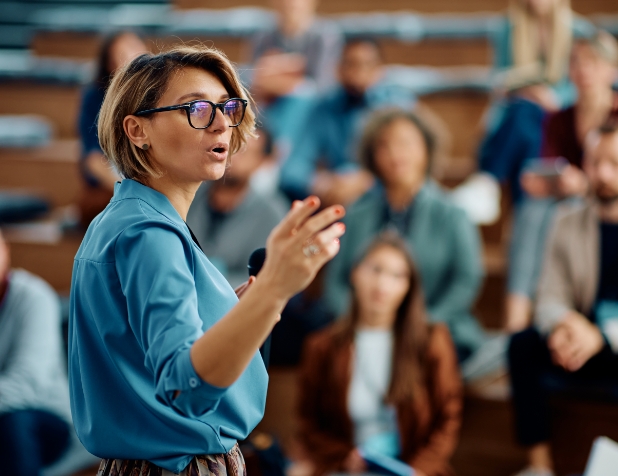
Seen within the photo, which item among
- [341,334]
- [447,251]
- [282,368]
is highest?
[447,251]

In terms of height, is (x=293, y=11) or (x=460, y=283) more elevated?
(x=293, y=11)

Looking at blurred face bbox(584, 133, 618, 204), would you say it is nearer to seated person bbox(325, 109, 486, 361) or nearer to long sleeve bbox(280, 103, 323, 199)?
seated person bbox(325, 109, 486, 361)

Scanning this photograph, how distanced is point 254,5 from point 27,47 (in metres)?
1.31

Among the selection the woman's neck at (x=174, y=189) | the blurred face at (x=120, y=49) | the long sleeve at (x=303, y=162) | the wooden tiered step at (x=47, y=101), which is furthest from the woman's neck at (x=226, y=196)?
the woman's neck at (x=174, y=189)

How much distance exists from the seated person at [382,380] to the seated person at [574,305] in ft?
0.57

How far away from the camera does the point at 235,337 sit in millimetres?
615

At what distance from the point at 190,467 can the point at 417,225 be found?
1528 millimetres

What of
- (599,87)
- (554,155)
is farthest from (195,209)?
(599,87)

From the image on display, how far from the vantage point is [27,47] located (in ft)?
13.8

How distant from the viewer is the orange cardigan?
1810 millimetres

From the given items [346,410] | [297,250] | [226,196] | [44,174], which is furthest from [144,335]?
[44,174]

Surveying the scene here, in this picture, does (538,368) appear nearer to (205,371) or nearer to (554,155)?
(554,155)

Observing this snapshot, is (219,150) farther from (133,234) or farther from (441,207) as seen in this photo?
(441,207)

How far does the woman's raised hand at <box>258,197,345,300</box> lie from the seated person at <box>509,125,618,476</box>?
1.33 m
